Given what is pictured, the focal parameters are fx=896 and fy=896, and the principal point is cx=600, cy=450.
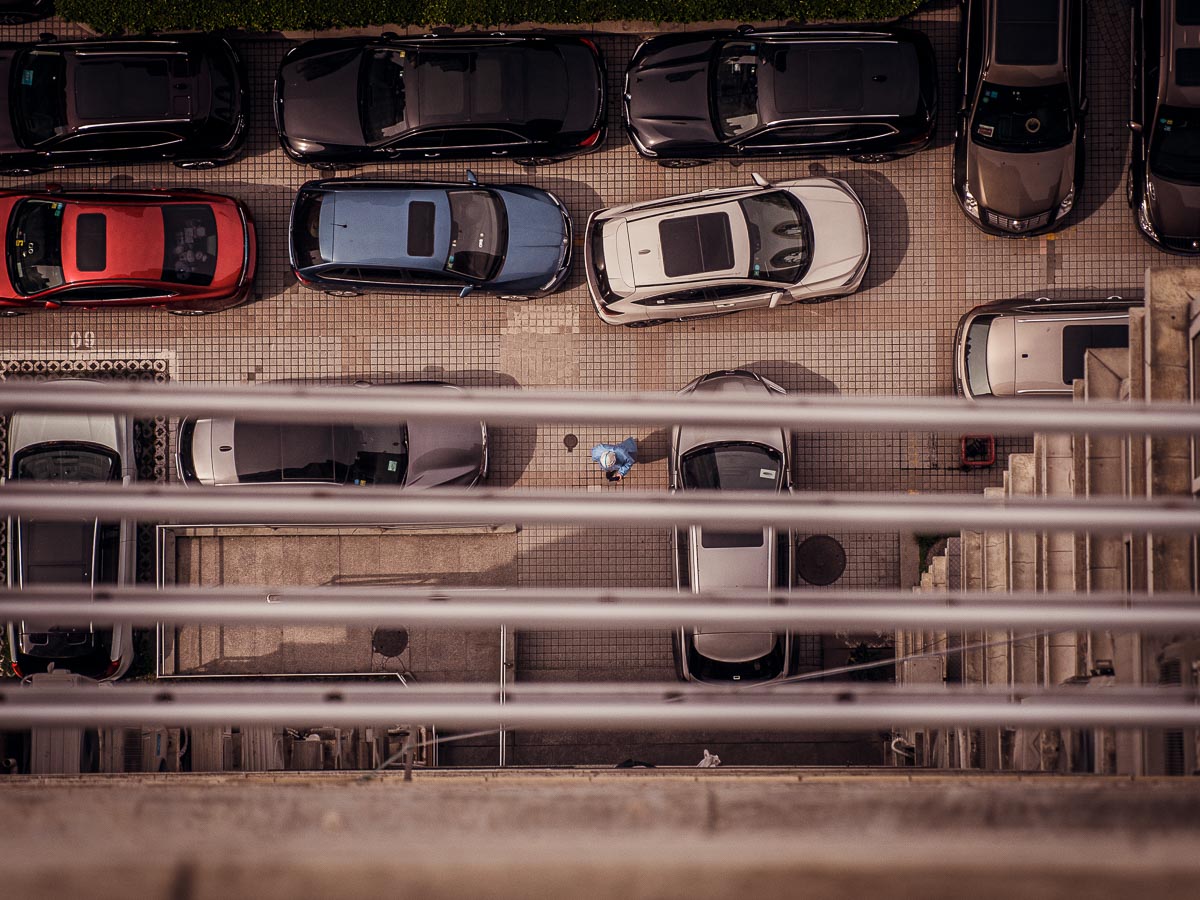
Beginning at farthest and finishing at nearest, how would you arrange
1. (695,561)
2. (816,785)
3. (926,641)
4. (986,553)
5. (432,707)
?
(695,561), (926,641), (986,553), (816,785), (432,707)

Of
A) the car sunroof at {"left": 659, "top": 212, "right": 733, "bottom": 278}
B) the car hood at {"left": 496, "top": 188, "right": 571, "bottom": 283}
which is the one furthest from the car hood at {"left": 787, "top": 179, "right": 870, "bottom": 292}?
the car hood at {"left": 496, "top": 188, "right": 571, "bottom": 283}

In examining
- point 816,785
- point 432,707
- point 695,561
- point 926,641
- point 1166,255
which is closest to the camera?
point 432,707

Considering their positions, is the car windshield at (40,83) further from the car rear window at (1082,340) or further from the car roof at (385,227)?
the car rear window at (1082,340)

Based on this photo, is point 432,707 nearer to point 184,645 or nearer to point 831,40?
point 184,645

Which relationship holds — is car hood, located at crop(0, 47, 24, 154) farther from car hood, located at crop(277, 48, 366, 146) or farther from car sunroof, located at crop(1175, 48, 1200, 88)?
car sunroof, located at crop(1175, 48, 1200, 88)

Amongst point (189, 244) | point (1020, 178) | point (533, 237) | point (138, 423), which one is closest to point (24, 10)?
point (189, 244)

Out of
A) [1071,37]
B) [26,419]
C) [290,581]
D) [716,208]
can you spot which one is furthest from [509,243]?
[1071,37]
